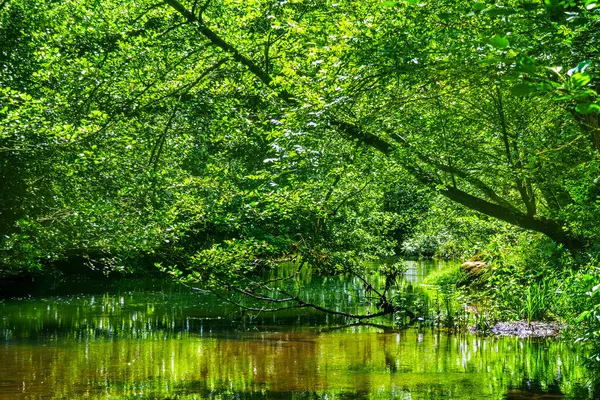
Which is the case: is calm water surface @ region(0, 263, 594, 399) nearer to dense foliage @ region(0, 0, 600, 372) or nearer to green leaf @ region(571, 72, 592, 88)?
dense foliage @ region(0, 0, 600, 372)

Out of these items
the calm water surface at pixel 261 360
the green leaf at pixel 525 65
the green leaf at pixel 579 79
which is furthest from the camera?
the calm water surface at pixel 261 360

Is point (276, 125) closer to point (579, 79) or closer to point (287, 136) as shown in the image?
point (287, 136)

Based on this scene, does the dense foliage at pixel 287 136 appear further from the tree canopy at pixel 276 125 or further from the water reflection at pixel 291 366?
the water reflection at pixel 291 366

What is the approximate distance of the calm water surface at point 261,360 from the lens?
8.23m

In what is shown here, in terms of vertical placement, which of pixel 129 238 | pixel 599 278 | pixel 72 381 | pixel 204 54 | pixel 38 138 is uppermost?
pixel 204 54

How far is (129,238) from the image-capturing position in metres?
15.8

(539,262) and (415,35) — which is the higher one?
(415,35)

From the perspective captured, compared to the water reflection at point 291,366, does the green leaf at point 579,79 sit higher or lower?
higher

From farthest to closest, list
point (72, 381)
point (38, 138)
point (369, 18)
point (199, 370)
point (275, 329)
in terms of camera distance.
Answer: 1. point (38, 138)
2. point (275, 329)
3. point (369, 18)
4. point (199, 370)
5. point (72, 381)

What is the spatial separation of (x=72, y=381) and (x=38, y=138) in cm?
739

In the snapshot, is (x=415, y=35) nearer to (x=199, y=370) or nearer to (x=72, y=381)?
(x=199, y=370)

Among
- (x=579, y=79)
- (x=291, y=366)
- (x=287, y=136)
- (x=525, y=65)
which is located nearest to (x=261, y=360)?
(x=291, y=366)

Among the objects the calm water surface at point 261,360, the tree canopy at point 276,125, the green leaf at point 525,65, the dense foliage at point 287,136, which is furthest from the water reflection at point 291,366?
the green leaf at point 525,65

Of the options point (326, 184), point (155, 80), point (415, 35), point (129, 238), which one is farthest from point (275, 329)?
point (415, 35)
